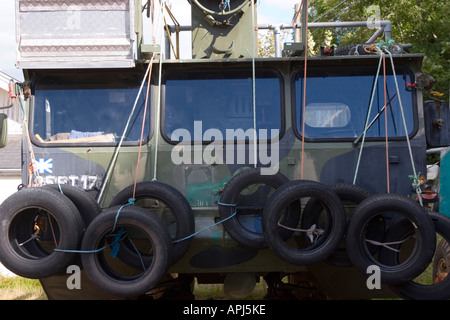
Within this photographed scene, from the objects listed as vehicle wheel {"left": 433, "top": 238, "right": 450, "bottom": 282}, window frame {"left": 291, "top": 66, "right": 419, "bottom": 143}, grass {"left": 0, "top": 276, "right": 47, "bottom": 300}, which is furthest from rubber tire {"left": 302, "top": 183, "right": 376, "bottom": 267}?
grass {"left": 0, "top": 276, "right": 47, "bottom": 300}

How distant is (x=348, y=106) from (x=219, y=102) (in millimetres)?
1236

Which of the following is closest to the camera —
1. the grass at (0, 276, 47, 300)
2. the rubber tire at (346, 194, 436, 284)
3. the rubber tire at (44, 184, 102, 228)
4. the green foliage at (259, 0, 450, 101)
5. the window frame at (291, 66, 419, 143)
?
the rubber tire at (346, 194, 436, 284)

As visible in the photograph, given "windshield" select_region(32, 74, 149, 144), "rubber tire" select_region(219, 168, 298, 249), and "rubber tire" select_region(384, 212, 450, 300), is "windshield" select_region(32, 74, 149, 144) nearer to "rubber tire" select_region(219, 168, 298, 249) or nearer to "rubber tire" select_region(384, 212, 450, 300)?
"rubber tire" select_region(219, 168, 298, 249)

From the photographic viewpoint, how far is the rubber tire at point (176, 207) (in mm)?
4312

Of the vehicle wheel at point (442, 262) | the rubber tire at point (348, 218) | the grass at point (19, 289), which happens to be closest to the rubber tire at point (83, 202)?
the rubber tire at point (348, 218)

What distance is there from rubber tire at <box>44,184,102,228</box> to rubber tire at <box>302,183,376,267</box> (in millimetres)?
1781

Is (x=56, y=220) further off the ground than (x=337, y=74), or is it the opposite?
(x=337, y=74)

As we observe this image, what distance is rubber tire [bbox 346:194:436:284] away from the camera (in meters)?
4.04

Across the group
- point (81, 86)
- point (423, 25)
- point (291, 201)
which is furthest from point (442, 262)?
point (423, 25)

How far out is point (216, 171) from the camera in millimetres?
4855

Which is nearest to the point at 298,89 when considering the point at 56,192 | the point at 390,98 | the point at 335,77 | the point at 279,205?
the point at 335,77

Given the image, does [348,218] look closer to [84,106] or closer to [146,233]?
[146,233]

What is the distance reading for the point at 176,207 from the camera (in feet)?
14.1

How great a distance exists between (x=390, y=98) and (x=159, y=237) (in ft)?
8.39
